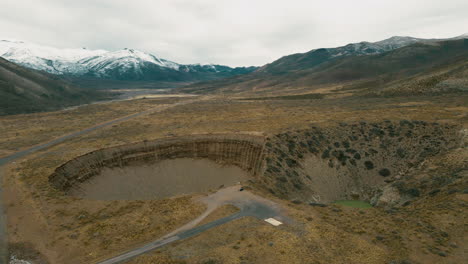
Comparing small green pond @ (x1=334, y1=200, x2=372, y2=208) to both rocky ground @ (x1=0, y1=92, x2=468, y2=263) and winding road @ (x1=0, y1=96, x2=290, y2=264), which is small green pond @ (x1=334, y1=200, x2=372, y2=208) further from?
winding road @ (x1=0, y1=96, x2=290, y2=264)

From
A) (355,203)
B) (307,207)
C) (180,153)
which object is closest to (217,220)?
(307,207)

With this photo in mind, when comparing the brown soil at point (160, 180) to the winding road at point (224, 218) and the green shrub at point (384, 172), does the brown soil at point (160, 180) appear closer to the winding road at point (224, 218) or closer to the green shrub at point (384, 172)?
the winding road at point (224, 218)

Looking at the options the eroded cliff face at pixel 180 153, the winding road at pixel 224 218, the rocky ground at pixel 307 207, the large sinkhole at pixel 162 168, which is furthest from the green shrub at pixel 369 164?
the winding road at pixel 224 218

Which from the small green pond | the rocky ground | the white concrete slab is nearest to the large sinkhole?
the rocky ground

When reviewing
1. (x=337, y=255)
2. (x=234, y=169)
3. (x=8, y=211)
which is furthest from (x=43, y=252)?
(x=234, y=169)

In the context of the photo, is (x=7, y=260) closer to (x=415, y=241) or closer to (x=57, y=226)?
(x=57, y=226)

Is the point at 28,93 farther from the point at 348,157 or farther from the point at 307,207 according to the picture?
the point at 307,207

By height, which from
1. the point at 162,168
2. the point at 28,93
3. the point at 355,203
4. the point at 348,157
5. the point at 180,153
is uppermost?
the point at 28,93
